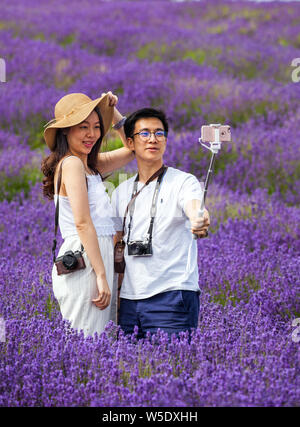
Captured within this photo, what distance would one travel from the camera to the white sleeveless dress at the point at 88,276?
2.80 m

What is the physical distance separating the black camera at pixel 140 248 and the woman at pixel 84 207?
101 mm

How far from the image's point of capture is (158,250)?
2.88m

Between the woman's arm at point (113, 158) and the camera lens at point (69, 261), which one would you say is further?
the woman's arm at point (113, 158)

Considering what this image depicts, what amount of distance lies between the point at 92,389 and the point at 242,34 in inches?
399

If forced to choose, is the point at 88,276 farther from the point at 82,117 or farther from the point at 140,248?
the point at 82,117

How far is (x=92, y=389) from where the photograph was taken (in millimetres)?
2326

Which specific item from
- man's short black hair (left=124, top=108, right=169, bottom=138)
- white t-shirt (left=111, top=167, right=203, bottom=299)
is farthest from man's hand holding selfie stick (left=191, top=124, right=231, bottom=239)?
man's short black hair (left=124, top=108, right=169, bottom=138)

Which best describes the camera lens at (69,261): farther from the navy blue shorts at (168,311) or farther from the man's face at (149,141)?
the man's face at (149,141)

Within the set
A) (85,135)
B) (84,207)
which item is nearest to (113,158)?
(85,135)

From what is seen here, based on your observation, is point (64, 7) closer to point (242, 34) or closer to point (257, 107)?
point (242, 34)

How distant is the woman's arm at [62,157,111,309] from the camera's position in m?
2.74

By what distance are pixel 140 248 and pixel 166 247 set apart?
0.12m

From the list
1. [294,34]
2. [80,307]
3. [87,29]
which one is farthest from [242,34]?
[80,307]

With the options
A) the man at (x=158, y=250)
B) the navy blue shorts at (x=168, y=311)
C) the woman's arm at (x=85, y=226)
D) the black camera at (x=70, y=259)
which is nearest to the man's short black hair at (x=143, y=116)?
the man at (x=158, y=250)
